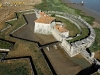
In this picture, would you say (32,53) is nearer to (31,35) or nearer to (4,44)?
(4,44)

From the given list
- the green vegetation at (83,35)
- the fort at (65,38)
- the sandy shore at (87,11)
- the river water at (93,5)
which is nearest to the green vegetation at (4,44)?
the fort at (65,38)

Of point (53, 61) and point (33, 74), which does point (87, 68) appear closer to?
point (53, 61)

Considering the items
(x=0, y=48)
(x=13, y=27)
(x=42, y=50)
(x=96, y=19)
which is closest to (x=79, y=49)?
(x=42, y=50)

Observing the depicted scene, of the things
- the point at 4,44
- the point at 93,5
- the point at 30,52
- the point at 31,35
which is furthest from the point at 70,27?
the point at 93,5

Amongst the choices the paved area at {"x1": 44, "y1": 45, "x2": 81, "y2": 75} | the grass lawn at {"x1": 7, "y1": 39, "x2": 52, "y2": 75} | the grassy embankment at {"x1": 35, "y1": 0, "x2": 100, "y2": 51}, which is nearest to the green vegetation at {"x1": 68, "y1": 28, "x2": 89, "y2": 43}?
the grassy embankment at {"x1": 35, "y1": 0, "x2": 100, "y2": 51}

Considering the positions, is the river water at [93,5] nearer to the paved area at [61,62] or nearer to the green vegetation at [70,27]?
the green vegetation at [70,27]
